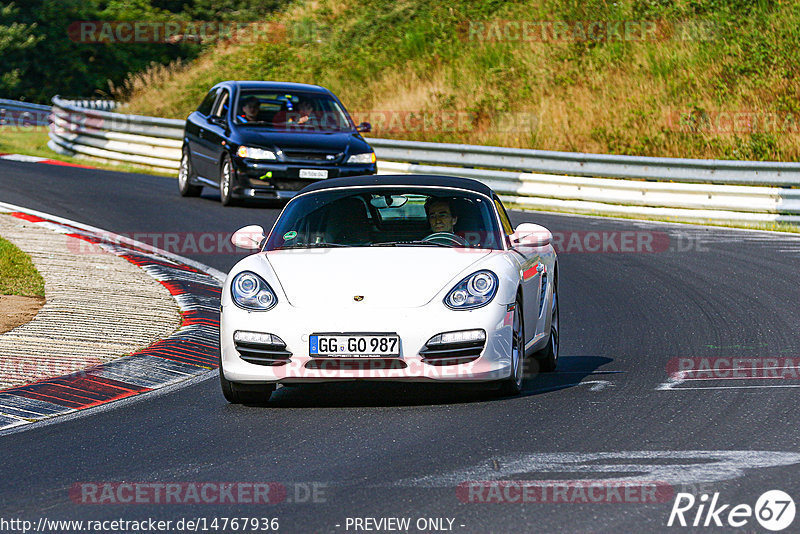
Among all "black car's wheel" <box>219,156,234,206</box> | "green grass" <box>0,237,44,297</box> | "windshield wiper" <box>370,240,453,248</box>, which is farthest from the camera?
"black car's wheel" <box>219,156,234,206</box>

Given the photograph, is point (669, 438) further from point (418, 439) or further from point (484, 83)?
point (484, 83)

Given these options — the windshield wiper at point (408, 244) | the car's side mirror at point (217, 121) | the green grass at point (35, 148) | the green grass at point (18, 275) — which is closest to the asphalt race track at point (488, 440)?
the windshield wiper at point (408, 244)

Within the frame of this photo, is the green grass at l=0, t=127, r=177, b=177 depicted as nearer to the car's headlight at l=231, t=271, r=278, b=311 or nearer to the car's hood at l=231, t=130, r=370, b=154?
the car's hood at l=231, t=130, r=370, b=154

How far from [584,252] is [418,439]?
970 cm

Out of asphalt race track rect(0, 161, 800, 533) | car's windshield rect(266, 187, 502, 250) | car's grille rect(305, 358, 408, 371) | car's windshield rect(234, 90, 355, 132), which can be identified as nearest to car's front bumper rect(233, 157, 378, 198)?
car's windshield rect(234, 90, 355, 132)

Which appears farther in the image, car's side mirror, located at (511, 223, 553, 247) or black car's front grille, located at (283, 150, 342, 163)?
black car's front grille, located at (283, 150, 342, 163)

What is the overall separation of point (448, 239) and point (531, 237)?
1.76 feet

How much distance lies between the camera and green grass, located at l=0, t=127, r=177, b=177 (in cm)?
2655

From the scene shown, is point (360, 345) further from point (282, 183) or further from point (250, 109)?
point (250, 109)

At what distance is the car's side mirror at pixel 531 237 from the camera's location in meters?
8.68

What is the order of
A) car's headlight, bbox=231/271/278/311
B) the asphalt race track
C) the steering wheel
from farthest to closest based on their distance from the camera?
the steering wheel, car's headlight, bbox=231/271/278/311, the asphalt race track

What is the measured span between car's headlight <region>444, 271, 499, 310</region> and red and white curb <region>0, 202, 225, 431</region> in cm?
222

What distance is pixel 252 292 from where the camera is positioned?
7.94 metres

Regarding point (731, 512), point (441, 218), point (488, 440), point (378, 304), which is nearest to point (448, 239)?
point (441, 218)
